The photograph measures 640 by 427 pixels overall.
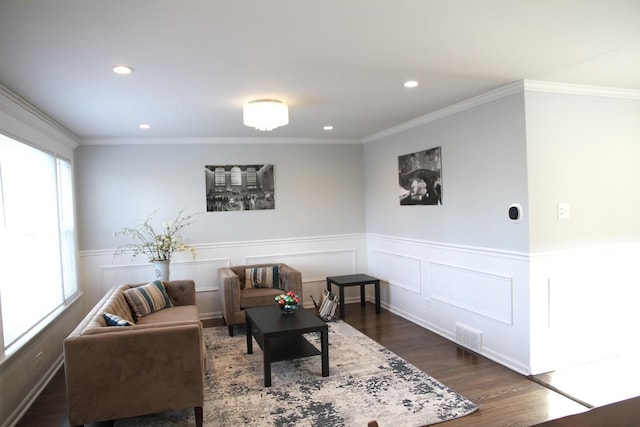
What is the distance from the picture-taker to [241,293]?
501cm

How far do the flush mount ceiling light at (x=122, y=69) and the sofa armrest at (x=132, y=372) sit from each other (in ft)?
5.57

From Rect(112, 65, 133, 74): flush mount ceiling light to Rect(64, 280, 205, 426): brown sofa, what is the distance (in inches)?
66.6

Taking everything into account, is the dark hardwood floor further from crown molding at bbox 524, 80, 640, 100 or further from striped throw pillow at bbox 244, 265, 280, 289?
crown molding at bbox 524, 80, 640, 100

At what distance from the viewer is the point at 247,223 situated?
19.4 feet

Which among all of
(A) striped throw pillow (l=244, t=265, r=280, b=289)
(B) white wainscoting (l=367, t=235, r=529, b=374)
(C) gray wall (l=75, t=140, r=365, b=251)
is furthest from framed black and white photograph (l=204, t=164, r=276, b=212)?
(B) white wainscoting (l=367, t=235, r=529, b=374)

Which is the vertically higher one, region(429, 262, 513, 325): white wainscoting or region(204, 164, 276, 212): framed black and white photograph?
region(204, 164, 276, 212): framed black and white photograph

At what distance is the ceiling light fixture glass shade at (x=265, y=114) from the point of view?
140 inches

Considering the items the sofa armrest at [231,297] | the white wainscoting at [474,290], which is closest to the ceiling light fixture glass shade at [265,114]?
the sofa armrest at [231,297]

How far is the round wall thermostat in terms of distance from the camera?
11.5 feet

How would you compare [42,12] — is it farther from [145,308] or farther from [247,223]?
[247,223]

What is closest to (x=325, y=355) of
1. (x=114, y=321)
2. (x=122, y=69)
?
(x=114, y=321)

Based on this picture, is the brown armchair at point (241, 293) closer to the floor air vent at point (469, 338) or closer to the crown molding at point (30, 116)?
the floor air vent at point (469, 338)

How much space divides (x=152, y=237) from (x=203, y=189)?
915 mm

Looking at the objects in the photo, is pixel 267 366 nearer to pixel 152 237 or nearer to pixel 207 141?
pixel 152 237
